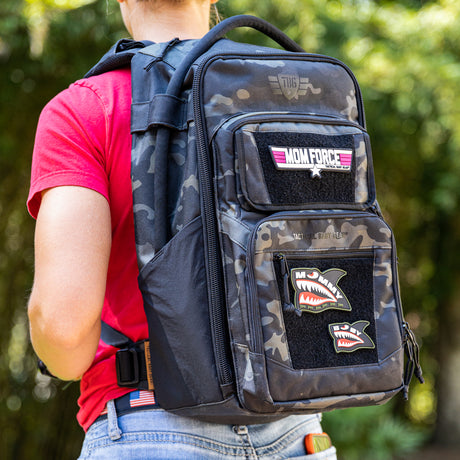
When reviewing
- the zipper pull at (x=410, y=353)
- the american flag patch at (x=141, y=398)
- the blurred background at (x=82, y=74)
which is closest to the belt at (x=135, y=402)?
the american flag patch at (x=141, y=398)

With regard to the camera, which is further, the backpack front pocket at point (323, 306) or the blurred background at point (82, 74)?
the blurred background at point (82, 74)

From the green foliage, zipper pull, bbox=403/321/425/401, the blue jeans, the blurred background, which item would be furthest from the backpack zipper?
the green foliage

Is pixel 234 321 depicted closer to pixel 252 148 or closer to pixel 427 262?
pixel 252 148

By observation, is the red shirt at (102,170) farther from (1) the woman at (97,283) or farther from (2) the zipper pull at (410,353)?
(2) the zipper pull at (410,353)

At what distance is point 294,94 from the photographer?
1088 millimetres

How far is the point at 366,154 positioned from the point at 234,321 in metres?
0.42

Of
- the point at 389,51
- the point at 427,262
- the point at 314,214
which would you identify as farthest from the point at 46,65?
the point at 427,262

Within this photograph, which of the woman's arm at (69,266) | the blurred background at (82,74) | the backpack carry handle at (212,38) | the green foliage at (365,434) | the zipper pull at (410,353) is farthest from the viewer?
the green foliage at (365,434)

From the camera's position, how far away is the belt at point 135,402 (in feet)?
3.32

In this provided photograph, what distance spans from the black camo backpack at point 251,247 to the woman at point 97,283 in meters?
0.03

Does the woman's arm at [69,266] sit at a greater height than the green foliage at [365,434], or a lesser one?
greater

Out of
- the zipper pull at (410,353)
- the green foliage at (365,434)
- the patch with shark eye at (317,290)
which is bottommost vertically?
the green foliage at (365,434)

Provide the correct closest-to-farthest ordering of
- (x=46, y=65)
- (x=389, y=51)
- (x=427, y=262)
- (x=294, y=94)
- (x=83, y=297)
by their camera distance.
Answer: (x=83, y=297) < (x=294, y=94) < (x=46, y=65) < (x=389, y=51) < (x=427, y=262)

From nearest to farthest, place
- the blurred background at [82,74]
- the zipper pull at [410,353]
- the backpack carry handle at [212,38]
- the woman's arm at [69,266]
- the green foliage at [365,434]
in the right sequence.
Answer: the woman's arm at [69,266], the backpack carry handle at [212,38], the zipper pull at [410,353], the blurred background at [82,74], the green foliage at [365,434]
